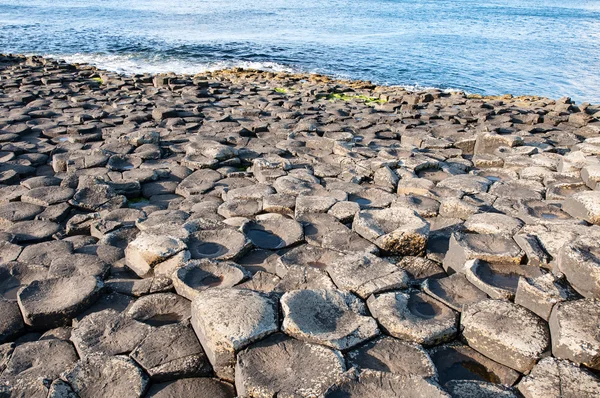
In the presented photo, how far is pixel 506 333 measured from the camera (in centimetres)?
273

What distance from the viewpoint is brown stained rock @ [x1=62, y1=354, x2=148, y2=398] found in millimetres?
2455

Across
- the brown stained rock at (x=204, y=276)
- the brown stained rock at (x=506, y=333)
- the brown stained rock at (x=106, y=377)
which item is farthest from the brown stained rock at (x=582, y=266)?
the brown stained rock at (x=106, y=377)

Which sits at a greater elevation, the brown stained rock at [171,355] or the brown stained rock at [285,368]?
the brown stained rock at [285,368]

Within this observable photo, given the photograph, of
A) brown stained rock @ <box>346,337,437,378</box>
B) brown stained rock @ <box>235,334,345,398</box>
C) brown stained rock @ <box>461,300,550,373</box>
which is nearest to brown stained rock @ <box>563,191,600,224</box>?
brown stained rock @ <box>461,300,550,373</box>

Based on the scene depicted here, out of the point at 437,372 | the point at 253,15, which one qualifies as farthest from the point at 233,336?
the point at 253,15

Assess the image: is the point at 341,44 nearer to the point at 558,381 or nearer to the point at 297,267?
the point at 297,267

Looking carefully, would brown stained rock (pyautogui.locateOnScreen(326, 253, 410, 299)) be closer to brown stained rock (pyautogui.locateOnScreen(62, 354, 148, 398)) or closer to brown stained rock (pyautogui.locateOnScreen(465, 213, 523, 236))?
brown stained rock (pyautogui.locateOnScreen(465, 213, 523, 236))

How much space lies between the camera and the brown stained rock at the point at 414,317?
109 inches

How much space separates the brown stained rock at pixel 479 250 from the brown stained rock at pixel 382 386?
1330 mm

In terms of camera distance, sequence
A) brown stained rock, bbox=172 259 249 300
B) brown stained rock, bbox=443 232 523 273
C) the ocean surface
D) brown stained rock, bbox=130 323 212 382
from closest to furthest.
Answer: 1. brown stained rock, bbox=130 323 212 382
2. brown stained rock, bbox=172 259 249 300
3. brown stained rock, bbox=443 232 523 273
4. the ocean surface

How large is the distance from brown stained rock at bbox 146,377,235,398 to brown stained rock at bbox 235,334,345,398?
109 mm

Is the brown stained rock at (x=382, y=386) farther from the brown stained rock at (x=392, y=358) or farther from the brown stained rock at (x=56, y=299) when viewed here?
the brown stained rock at (x=56, y=299)

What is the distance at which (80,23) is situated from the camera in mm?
34844

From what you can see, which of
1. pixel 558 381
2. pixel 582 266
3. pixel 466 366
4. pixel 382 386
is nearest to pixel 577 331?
pixel 558 381
